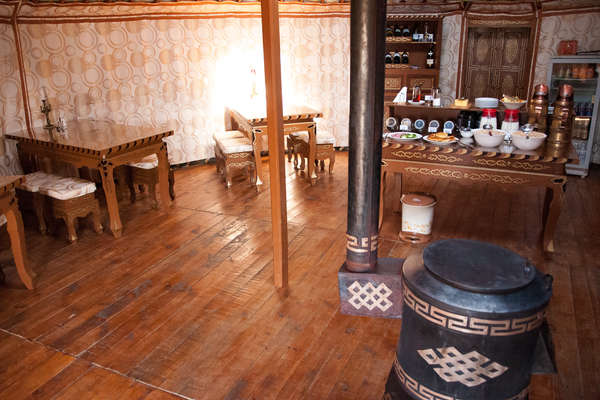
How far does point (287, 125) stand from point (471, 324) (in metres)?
4.15

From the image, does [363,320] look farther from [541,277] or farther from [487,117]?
[487,117]

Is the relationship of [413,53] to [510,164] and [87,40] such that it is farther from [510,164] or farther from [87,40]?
[87,40]

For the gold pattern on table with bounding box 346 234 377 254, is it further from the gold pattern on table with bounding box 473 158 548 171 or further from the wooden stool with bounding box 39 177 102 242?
the wooden stool with bounding box 39 177 102 242

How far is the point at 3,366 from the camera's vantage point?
2.79m

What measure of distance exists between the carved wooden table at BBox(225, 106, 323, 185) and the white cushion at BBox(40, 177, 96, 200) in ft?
6.76

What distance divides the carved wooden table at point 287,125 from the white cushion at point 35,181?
89.5 inches

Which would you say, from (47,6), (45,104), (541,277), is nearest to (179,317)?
(541,277)

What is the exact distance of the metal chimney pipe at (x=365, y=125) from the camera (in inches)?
98.0

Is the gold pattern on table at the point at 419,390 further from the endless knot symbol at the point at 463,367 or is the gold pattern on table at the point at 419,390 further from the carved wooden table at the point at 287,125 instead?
the carved wooden table at the point at 287,125

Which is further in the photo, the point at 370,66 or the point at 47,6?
the point at 47,6

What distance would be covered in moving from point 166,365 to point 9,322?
4.39ft

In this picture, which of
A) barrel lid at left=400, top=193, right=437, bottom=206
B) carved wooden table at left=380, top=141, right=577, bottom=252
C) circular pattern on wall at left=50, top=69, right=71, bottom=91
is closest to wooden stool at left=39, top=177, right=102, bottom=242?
circular pattern on wall at left=50, top=69, right=71, bottom=91

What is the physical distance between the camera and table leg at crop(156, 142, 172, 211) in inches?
196

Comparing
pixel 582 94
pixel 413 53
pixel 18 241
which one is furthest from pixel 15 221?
pixel 582 94
